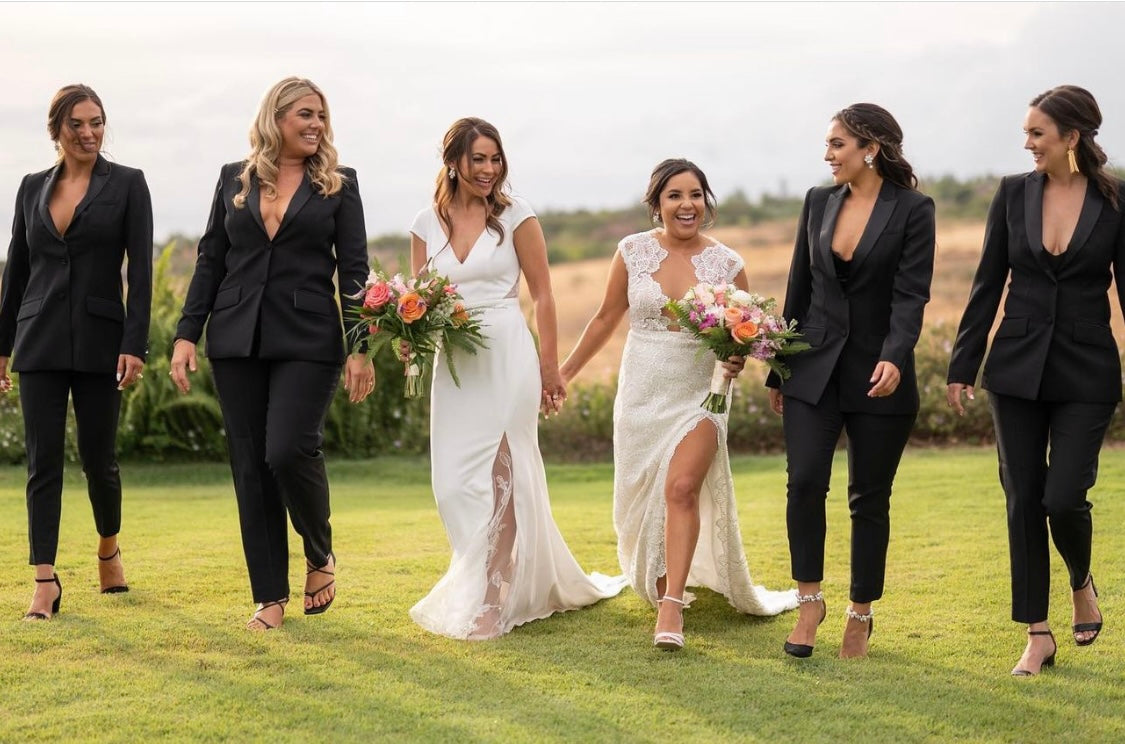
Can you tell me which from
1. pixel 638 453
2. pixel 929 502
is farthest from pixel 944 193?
pixel 638 453

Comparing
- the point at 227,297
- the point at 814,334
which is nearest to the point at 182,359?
the point at 227,297

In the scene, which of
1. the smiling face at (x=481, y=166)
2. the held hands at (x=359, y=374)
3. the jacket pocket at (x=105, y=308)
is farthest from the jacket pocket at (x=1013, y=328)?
the jacket pocket at (x=105, y=308)

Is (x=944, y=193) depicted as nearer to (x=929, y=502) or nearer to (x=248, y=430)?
(x=929, y=502)

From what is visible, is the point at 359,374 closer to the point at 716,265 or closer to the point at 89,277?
the point at 89,277

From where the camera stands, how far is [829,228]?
5.95 m

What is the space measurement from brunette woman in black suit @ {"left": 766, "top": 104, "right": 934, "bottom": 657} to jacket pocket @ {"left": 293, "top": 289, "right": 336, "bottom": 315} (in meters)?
2.02

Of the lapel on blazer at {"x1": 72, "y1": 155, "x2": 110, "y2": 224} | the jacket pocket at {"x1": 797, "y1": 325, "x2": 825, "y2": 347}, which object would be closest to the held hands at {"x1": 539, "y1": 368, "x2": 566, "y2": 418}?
the jacket pocket at {"x1": 797, "y1": 325, "x2": 825, "y2": 347}

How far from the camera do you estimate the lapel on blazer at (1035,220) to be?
18.7 ft

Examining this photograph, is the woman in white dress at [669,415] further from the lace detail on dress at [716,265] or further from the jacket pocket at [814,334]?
the jacket pocket at [814,334]

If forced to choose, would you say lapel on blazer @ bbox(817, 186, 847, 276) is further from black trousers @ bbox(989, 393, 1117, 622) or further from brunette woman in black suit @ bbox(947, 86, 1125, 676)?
black trousers @ bbox(989, 393, 1117, 622)

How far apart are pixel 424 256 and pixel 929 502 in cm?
531

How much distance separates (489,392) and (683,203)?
1.27 m

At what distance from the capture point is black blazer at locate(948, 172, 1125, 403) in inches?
224

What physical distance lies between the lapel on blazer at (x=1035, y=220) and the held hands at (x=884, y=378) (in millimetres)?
721
